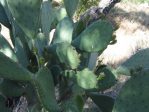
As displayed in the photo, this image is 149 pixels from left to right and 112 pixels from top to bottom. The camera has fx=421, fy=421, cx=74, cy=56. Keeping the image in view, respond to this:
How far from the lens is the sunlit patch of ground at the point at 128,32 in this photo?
497 cm

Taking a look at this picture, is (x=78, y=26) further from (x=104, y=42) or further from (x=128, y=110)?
(x=128, y=110)

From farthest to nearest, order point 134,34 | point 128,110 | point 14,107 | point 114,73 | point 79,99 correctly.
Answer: point 134,34, point 14,107, point 114,73, point 128,110, point 79,99

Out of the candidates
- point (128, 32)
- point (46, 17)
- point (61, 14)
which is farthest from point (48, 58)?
point (128, 32)

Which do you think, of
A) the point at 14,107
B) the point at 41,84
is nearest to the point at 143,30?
the point at 14,107

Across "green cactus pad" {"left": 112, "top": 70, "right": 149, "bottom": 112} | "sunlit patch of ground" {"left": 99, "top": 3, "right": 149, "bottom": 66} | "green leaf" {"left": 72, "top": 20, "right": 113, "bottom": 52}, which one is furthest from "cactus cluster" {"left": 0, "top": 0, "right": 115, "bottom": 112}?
"sunlit patch of ground" {"left": 99, "top": 3, "right": 149, "bottom": 66}

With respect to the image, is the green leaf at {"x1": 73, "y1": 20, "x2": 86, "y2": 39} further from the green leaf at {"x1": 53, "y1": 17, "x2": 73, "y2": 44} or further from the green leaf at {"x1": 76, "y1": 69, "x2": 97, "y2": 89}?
the green leaf at {"x1": 76, "y1": 69, "x2": 97, "y2": 89}

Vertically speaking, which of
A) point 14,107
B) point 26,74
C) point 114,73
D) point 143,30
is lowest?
point 143,30

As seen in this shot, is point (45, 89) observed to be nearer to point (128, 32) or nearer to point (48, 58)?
point (48, 58)

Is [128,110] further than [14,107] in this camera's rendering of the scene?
No

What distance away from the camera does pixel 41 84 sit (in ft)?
4.09

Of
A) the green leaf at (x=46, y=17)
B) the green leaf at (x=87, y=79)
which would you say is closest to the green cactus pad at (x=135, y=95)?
the green leaf at (x=87, y=79)

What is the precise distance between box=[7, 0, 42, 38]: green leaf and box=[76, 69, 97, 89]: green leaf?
0.22 metres

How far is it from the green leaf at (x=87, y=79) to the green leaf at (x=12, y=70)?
0.63ft

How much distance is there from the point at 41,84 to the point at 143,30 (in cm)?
463
